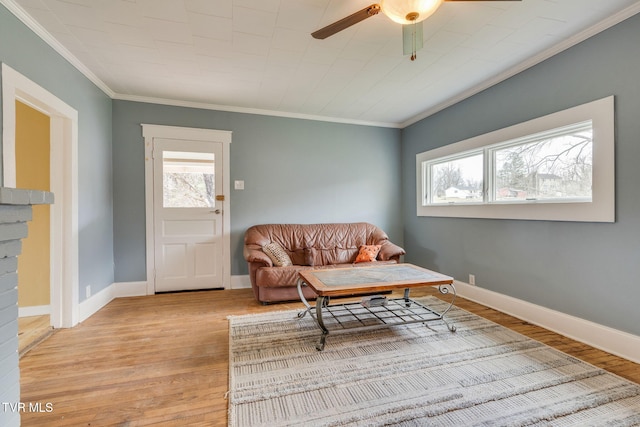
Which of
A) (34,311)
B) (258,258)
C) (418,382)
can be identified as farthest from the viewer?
(258,258)

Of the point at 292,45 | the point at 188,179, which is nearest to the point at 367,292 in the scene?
the point at 292,45

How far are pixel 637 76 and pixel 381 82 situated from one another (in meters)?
2.01

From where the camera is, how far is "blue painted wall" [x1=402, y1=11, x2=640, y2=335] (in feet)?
6.65

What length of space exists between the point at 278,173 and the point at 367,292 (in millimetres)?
2328

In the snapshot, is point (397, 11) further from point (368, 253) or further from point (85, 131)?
point (85, 131)

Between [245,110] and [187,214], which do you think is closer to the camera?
[187,214]

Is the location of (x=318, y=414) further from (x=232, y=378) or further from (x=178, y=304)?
(x=178, y=304)

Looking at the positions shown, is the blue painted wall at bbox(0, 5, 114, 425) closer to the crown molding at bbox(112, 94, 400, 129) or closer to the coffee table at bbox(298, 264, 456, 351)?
the crown molding at bbox(112, 94, 400, 129)

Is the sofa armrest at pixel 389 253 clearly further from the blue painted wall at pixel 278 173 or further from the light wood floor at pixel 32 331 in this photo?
the light wood floor at pixel 32 331

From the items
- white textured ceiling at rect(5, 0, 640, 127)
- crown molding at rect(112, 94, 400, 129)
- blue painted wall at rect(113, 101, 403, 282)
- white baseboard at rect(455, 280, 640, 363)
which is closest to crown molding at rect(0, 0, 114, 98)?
white textured ceiling at rect(5, 0, 640, 127)

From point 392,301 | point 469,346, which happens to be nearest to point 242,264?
point 392,301

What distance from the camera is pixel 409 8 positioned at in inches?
58.5

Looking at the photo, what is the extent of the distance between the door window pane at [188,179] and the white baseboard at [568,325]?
3668 millimetres

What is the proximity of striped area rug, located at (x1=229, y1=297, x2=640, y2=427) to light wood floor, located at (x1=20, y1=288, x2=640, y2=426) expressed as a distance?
0.53ft
